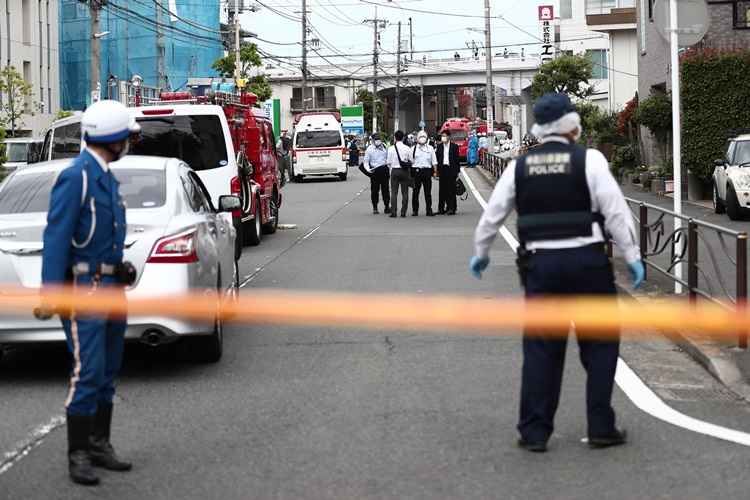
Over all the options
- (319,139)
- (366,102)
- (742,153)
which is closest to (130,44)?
(319,139)

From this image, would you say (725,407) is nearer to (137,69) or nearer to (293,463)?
(293,463)

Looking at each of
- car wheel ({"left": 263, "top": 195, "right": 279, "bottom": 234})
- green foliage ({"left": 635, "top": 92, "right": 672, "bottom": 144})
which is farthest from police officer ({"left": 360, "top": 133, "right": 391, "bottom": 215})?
green foliage ({"left": 635, "top": 92, "right": 672, "bottom": 144})

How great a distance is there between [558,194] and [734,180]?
17.2 metres

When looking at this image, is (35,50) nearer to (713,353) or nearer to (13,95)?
(13,95)

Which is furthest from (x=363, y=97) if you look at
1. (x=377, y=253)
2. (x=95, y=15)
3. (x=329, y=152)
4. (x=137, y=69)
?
(x=377, y=253)

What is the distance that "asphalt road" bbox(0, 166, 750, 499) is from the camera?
5965 mm

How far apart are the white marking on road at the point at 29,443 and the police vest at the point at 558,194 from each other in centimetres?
293

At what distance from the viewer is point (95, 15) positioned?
35.0 meters

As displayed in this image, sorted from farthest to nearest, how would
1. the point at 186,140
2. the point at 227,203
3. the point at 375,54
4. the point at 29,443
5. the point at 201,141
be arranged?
the point at 375,54 < the point at 201,141 < the point at 186,140 < the point at 227,203 < the point at 29,443

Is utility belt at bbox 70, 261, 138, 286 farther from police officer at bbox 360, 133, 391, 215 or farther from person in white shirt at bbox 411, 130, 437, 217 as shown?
police officer at bbox 360, 133, 391, 215

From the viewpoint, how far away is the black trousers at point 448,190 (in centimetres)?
2650

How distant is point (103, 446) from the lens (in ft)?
20.7

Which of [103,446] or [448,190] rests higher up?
[448,190]

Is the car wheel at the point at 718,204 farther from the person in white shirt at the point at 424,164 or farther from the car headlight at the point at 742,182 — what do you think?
the person in white shirt at the point at 424,164
